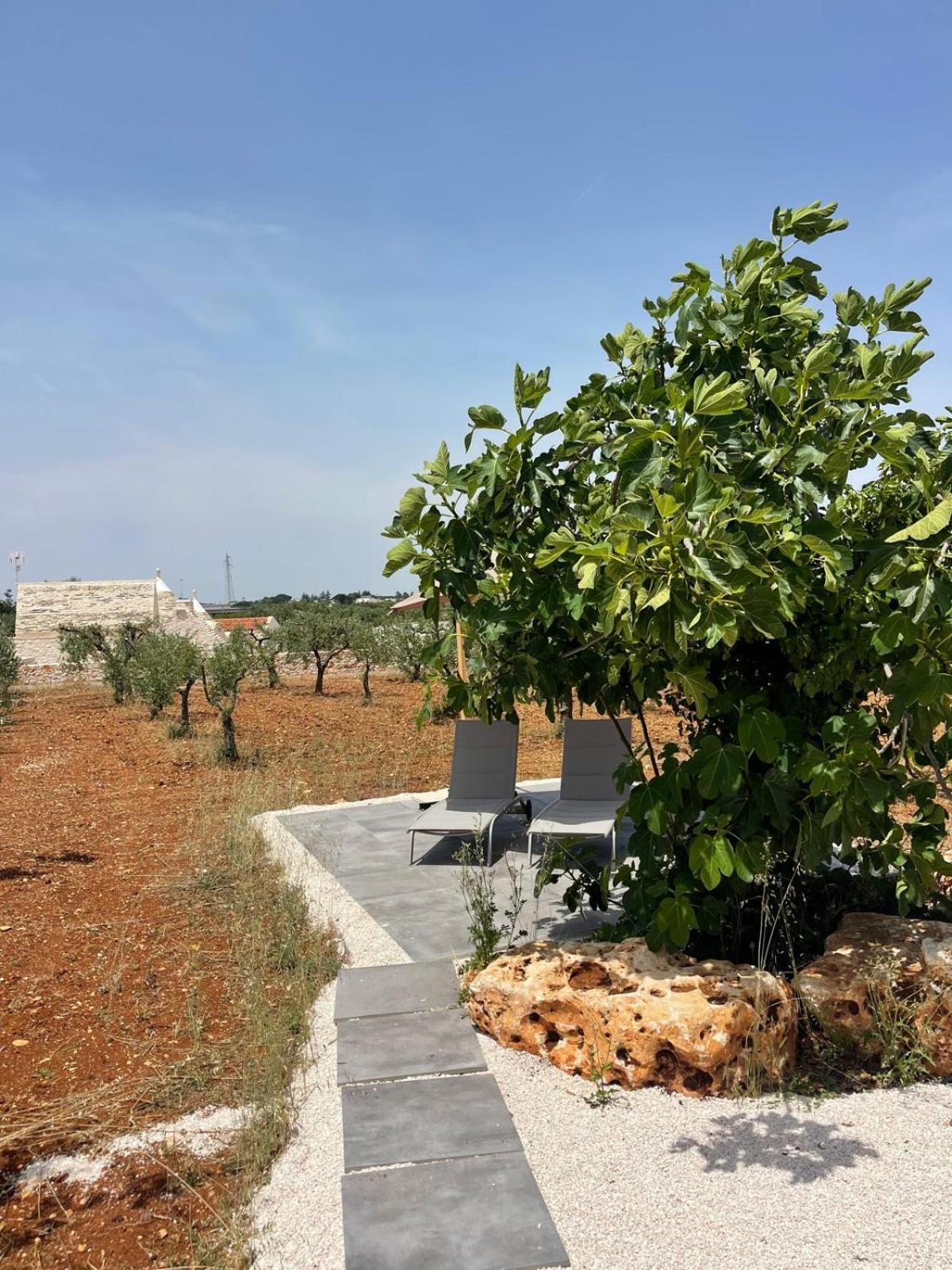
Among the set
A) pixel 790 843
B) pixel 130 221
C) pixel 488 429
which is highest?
pixel 130 221

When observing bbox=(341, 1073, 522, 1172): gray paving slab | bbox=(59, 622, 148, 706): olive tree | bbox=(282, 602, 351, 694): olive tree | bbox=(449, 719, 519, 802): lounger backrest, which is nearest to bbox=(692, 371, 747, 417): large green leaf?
bbox=(341, 1073, 522, 1172): gray paving slab

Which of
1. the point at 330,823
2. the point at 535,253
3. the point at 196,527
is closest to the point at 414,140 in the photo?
the point at 535,253

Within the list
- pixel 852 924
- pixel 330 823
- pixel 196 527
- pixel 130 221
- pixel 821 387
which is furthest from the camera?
pixel 196 527

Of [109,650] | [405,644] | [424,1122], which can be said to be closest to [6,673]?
[109,650]

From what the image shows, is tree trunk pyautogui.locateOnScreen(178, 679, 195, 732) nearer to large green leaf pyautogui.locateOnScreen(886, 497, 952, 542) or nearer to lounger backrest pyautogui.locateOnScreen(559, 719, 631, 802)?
lounger backrest pyautogui.locateOnScreen(559, 719, 631, 802)

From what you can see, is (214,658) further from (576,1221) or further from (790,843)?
(576,1221)

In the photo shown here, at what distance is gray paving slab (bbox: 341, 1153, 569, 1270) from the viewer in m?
2.35

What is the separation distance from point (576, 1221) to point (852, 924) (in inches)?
77.9

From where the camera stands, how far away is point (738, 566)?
8.71ft

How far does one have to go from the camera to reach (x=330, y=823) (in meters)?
8.00

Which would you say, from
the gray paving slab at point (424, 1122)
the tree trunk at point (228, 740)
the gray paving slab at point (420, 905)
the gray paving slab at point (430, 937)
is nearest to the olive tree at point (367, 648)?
the tree trunk at point (228, 740)

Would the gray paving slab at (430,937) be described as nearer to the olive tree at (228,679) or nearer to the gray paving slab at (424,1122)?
Answer: the gray paving slab at (424,1122)

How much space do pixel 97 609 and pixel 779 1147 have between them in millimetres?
36774

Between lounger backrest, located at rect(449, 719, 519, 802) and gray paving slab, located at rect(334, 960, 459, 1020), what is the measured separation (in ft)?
9.05
